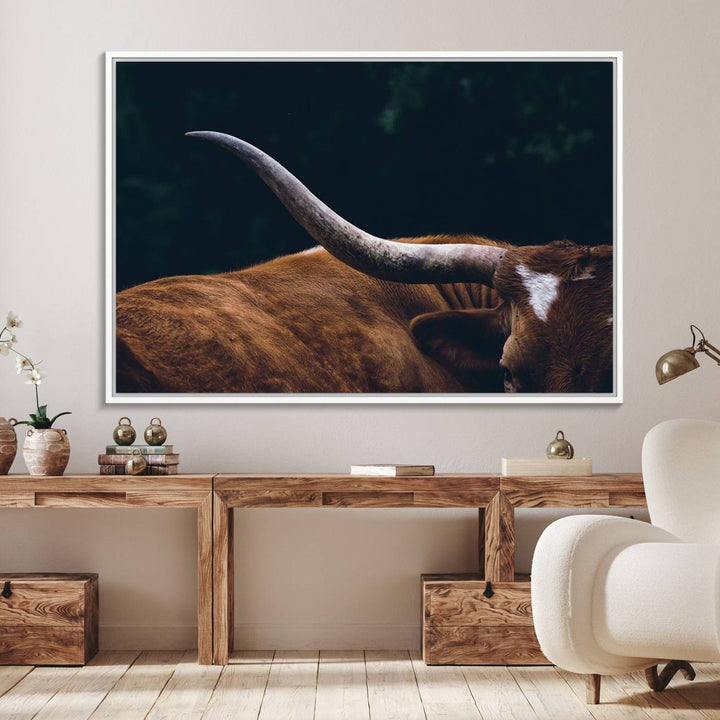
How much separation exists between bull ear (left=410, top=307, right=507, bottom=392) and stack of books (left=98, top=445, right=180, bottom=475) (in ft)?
3.32

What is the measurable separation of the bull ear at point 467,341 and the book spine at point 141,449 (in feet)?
3.27

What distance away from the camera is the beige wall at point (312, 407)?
352 centimetres

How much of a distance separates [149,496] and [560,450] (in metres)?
1.38

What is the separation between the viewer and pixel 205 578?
3158 mm

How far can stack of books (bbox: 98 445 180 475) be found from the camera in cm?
324

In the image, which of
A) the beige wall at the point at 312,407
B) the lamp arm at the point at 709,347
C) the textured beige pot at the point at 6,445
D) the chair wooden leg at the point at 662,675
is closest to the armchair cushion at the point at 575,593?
the chair wooden leg at the point at 662,675

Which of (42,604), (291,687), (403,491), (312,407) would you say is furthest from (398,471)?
(42,604)

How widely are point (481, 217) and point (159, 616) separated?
187cm

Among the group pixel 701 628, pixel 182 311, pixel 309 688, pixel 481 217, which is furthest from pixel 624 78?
pixel 309 688

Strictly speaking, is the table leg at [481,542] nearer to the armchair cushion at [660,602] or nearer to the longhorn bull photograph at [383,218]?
the longhorn bull photograph at [383,218]

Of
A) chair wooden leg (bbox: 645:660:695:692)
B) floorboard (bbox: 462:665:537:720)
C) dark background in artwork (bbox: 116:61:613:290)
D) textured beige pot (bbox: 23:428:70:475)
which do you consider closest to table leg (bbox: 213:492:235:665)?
textured beige pot (bbox: 23:428:70:475)

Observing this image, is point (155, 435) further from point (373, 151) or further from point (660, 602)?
point (660, 602)

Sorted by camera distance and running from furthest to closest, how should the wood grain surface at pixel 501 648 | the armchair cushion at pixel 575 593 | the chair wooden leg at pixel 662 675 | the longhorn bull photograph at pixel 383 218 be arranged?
the longhorn bull photograph at pixel 383 218 < the wood grain surface at pixel 501 648 < the chair wooden leg at pixel 662 675 < the armchair cushion at pixel 575 593

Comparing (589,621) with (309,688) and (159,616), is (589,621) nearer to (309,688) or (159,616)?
(309,688)
